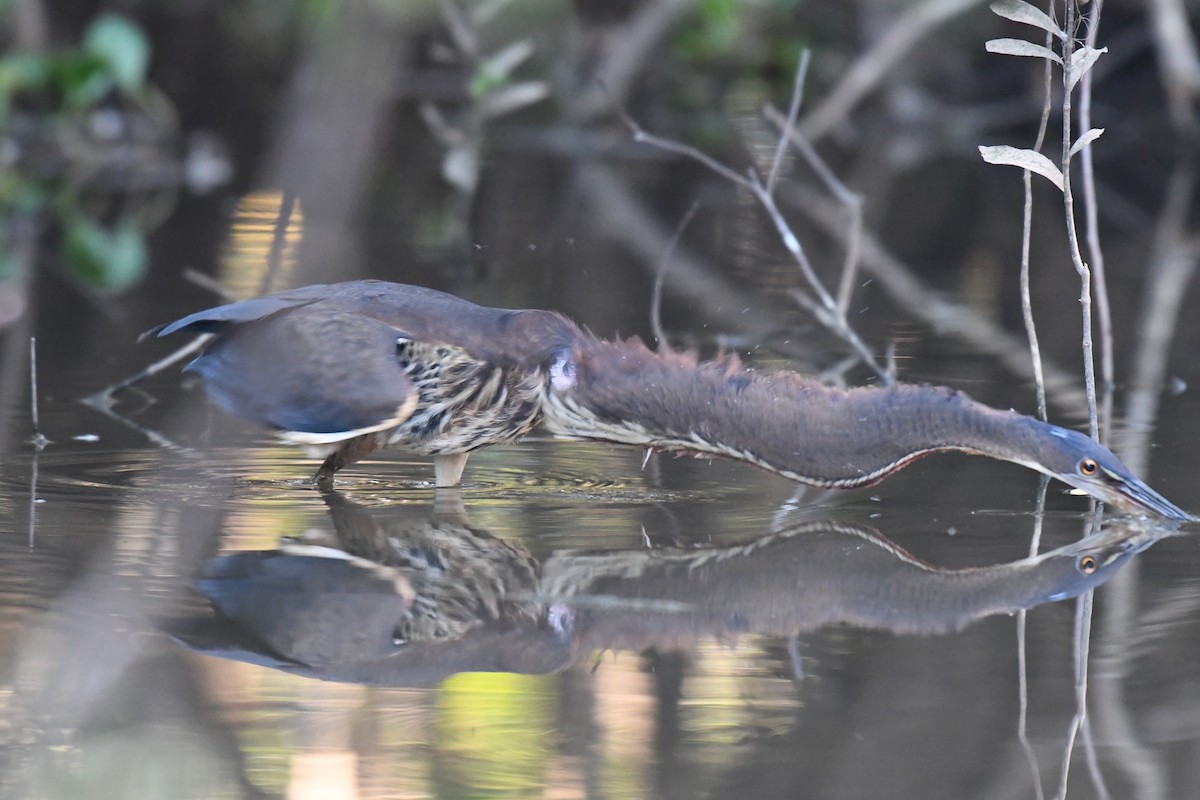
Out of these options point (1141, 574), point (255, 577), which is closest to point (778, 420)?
point (1141, 574)

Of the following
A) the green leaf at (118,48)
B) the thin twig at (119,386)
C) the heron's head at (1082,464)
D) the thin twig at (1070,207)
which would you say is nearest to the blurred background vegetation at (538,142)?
the green leaf at (118,48)

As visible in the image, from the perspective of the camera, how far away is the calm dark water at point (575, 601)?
166 inches

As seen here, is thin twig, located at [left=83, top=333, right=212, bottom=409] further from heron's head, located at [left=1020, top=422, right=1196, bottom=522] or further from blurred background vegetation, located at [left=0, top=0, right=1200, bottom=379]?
heron's head, located at [left=1020, top=422, right=1196, bottom=522]

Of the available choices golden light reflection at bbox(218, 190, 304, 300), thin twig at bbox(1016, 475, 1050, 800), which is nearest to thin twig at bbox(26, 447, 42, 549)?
golden light reflection at bbox(218, 190, 304, 300)

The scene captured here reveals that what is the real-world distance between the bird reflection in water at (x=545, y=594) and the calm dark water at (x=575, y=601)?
0.01 metres

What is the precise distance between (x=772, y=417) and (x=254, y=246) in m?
7.65

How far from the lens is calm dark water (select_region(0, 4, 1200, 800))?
4.21 metres

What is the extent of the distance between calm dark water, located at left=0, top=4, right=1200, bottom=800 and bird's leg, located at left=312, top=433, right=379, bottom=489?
0.07 meters

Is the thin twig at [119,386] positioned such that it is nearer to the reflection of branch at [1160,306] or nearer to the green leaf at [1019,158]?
the green leaf at [1019,158]

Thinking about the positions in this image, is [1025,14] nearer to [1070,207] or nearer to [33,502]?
[1070,207]

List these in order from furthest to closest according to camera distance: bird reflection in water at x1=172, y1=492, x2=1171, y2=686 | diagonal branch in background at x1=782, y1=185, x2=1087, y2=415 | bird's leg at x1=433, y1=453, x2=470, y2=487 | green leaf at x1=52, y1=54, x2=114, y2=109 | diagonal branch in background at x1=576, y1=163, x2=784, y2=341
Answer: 1. green leaf at x1=52, y1=54, x2=114, y2=109
2. diagonal branch in background at x1=576, y1=163, x2=784, y2=341
3. diagonal branch in background at x1=782, y1=185, x2=1087, y2=415
4. bird's leg at x1=433, y1=453, x2=470, y2=487
5. bird reflection in water at x1=172, y1=492, x2=1171, y2=686

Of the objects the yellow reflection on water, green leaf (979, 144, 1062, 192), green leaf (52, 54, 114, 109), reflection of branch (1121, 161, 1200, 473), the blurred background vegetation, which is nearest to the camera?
the yellow reflection on water

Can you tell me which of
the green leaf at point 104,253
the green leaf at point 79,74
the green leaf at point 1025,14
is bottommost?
the green leaf at point 104,253

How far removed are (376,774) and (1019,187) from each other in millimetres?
15763
